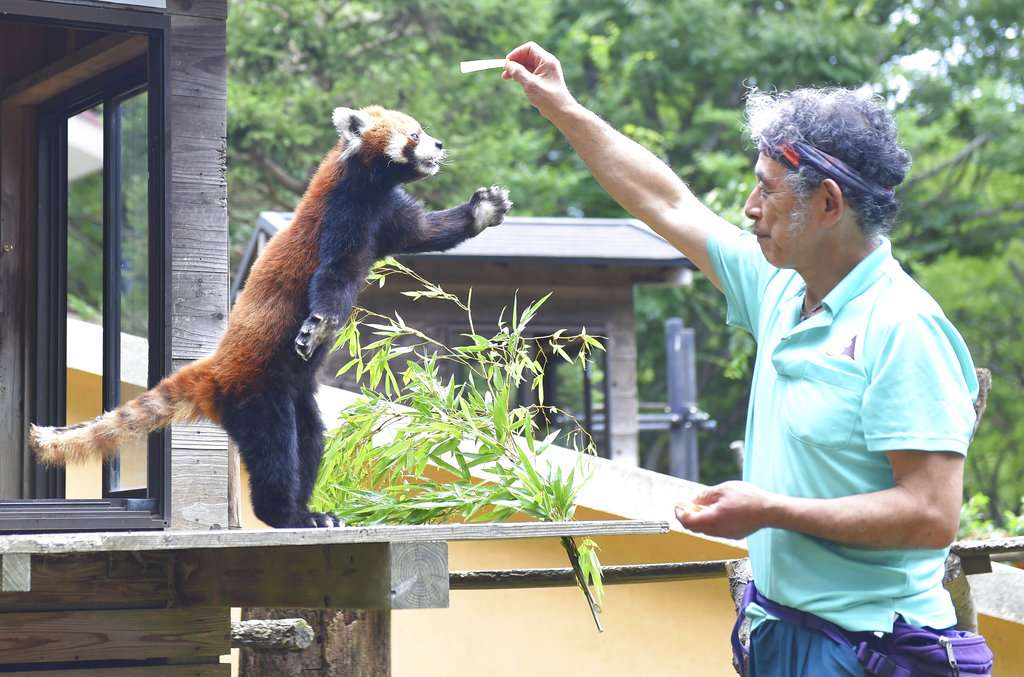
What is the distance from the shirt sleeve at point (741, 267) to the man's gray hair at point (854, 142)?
1.24 feet

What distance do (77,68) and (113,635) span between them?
5.78ft

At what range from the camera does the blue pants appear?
1928mm

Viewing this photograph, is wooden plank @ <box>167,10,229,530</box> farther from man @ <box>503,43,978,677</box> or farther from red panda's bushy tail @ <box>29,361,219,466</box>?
man @ <box>503,43,978,677</box>

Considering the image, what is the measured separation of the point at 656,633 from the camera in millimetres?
5691

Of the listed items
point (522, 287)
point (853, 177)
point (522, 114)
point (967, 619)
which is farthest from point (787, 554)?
point (522, 114)

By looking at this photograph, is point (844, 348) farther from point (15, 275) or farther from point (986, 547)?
point (15, 275)

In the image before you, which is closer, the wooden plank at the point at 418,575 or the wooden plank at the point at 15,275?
the wooden plank at the point at 418,575

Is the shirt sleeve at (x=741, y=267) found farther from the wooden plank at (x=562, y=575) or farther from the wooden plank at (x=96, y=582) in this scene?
the wooden plank at (x=562, y=575)

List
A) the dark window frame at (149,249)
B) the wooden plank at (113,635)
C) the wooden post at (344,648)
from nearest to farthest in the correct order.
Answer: the dark window frame at (149,249)
the wooden plank at (113,635)
the wooden post at (344,648)

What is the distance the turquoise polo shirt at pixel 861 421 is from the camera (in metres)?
1.86

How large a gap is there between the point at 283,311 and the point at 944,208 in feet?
50.1

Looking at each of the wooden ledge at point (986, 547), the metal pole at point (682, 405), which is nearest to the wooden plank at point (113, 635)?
the wooden ledge at point (986, 547)

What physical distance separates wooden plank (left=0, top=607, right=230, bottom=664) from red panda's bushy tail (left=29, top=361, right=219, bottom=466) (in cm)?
68

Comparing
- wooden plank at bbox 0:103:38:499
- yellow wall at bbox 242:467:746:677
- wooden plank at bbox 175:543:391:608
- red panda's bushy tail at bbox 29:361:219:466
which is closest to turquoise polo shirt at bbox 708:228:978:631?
wooden plank at bbox 175:543:391:608
